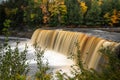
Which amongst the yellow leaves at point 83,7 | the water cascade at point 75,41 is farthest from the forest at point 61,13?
the water cascade at point 75,41

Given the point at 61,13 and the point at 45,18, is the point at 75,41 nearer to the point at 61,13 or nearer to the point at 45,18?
the point at 45,18

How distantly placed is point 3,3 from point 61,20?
15.5m

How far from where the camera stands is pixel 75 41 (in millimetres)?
28562

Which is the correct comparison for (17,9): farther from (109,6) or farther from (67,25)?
(109,6)

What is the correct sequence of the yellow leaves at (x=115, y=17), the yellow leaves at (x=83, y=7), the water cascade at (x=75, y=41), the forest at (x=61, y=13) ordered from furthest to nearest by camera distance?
the yellow leaves at (x=83, y=7) → the yellow leaves at (x=115, y=17) → the forest at (x=61, y=13) → the water cascade at (x=75, y=41)

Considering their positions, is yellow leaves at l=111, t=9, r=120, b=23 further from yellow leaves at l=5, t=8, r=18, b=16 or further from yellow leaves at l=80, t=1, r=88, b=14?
yellow leaves at l=5, t=8, r=18, b=16

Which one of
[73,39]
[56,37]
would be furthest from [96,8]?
[73,39]

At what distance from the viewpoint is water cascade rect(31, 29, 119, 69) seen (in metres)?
22.6

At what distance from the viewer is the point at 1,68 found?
6.88 meters

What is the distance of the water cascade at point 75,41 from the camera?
22562 mm

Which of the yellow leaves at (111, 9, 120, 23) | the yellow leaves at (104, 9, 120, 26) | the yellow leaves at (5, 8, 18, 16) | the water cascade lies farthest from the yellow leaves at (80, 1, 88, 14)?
the water cascade

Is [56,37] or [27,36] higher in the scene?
[56,37]

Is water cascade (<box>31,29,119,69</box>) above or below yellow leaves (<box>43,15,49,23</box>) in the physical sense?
above

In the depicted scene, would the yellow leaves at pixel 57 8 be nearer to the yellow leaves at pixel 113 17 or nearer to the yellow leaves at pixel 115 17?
the yellow leaves at pixel 113 17
